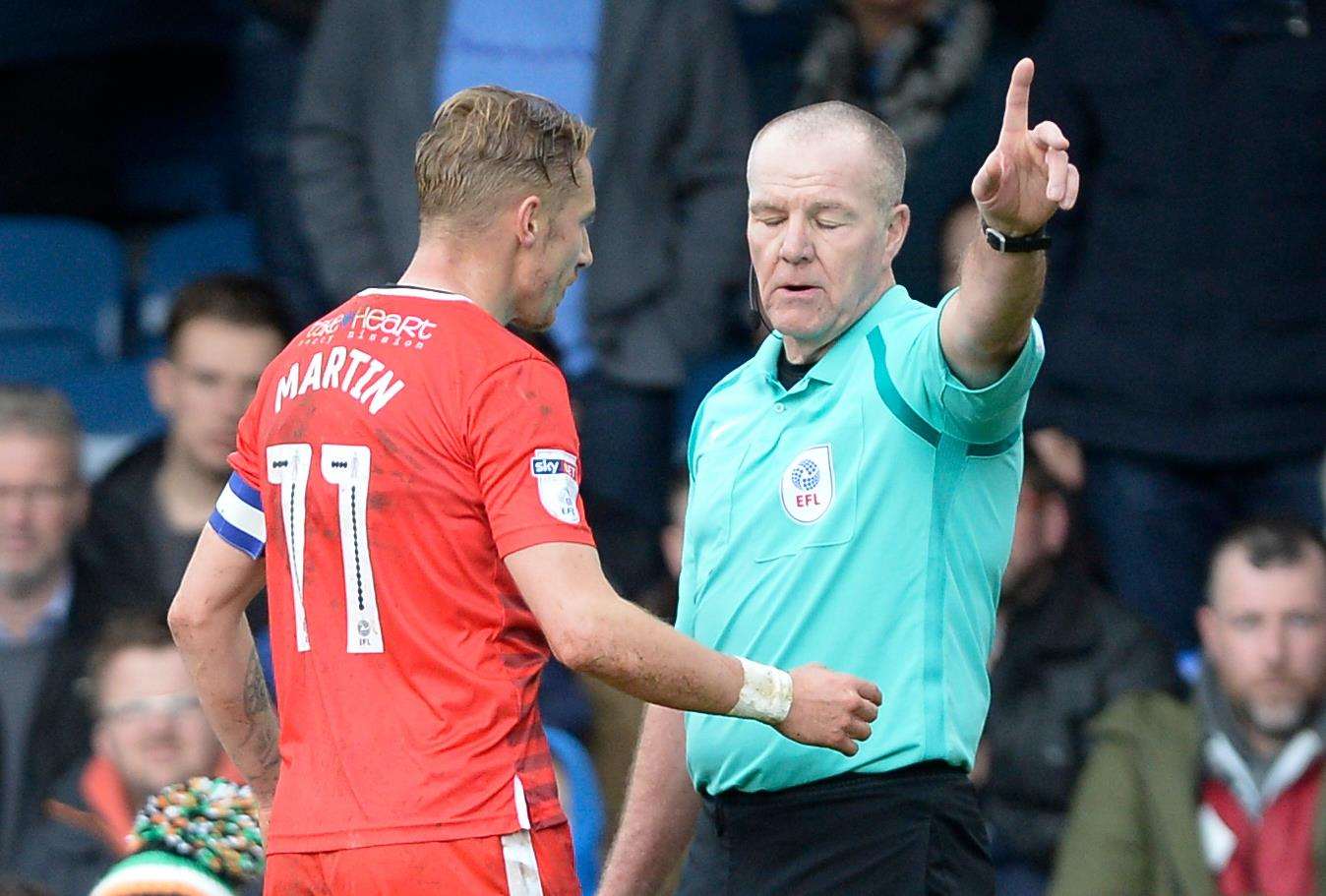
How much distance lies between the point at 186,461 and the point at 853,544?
2.94m

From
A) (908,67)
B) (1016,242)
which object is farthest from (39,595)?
(1016,242)

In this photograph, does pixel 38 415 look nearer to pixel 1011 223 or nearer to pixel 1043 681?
pixel 1043 681

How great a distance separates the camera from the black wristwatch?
309 cm

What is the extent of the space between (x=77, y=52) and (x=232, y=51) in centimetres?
67

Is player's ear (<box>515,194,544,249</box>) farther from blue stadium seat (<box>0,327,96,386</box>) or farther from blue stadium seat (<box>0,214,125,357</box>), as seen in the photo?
blue stadium seat (<box>0,214,125,357</box>)

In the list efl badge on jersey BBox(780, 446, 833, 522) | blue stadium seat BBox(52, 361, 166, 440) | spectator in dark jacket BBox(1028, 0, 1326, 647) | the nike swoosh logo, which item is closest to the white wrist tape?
efl badge on jersey BBox(780, 446, 833, 522)

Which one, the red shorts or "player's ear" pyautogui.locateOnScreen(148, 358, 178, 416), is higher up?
"player's ear" pyautogui.locateOnScreen(148, 358, 178, 416)

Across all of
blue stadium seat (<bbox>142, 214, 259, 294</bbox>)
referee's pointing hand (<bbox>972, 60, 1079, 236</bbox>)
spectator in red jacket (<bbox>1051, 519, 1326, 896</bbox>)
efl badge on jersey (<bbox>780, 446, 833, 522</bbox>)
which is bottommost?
spectator in red jacket (<bbox>1051, 519, 1326, 896</bbox>)

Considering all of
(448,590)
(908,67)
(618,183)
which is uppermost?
(908,67)

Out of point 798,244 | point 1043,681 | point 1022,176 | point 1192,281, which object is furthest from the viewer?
point 1192,281

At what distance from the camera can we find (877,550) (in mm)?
3432

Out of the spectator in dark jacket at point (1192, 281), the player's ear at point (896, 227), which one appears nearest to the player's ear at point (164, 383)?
the spectator in dark jacket at point (1192, 281)

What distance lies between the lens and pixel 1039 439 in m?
6.29

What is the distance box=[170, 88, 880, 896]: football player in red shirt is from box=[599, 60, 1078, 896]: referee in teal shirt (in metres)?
0.24
